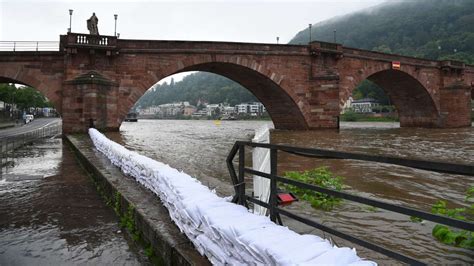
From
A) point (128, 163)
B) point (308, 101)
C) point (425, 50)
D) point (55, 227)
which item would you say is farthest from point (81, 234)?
point (425, 50)

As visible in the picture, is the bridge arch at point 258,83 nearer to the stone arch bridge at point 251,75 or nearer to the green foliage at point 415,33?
the stone arch bridge at point 251,75

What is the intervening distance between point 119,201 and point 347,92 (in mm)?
24772

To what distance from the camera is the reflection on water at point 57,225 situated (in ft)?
10.1

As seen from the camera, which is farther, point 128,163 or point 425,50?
point 425,50

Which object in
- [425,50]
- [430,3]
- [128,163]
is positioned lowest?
[128,163]

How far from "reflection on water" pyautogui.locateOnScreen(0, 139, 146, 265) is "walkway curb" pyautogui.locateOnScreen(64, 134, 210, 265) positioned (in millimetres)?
162

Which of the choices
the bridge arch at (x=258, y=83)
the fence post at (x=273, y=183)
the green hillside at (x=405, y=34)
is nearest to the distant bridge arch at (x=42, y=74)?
the bridge arch at (x=258, y=83)

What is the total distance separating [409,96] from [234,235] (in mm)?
→ 36239

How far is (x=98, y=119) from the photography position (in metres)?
17.7

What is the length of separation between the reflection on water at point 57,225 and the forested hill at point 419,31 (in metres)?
70.9

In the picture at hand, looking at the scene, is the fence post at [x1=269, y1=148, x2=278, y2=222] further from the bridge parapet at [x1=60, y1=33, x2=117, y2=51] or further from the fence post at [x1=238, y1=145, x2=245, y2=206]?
the bridge parapet at [x1=60, y1=33, x2=117, y2=51]

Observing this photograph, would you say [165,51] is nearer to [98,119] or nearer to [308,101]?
[98,119]

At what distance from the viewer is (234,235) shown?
2.08m

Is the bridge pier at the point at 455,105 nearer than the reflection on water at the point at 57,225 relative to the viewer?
No
